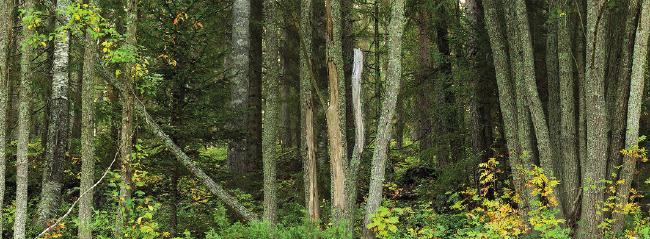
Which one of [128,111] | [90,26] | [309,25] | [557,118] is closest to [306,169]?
[309,25]

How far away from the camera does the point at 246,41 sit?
11992 millimetres

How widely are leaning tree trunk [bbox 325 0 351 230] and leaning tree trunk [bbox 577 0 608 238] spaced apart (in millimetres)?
3378

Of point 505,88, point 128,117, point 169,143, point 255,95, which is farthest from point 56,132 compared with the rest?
point 505,88

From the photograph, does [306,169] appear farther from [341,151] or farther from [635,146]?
[635,146]

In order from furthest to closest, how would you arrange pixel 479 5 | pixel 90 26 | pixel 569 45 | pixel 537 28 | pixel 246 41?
pixel 246 41 → pixel 479 5 → pixel 537 28 → pixel 569 45 → pixel 90 26

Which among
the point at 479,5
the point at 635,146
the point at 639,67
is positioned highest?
the point at 479,5

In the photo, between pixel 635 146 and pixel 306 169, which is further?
pixel 306 169

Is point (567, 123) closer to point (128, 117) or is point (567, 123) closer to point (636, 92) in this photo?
point (636, 92)

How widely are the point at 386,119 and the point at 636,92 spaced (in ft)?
11.3

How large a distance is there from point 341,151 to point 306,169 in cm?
70

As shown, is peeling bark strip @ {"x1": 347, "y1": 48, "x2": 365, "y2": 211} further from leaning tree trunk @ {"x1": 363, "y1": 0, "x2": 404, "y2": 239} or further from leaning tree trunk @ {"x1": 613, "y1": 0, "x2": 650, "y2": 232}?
leaning tree trunk @ {"x1": 613, "y1": 0, "x2": 650, "y2": 232}

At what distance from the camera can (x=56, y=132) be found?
8797 mm

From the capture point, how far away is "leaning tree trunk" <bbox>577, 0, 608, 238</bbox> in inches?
286

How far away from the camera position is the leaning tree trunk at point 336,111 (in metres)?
7.60
